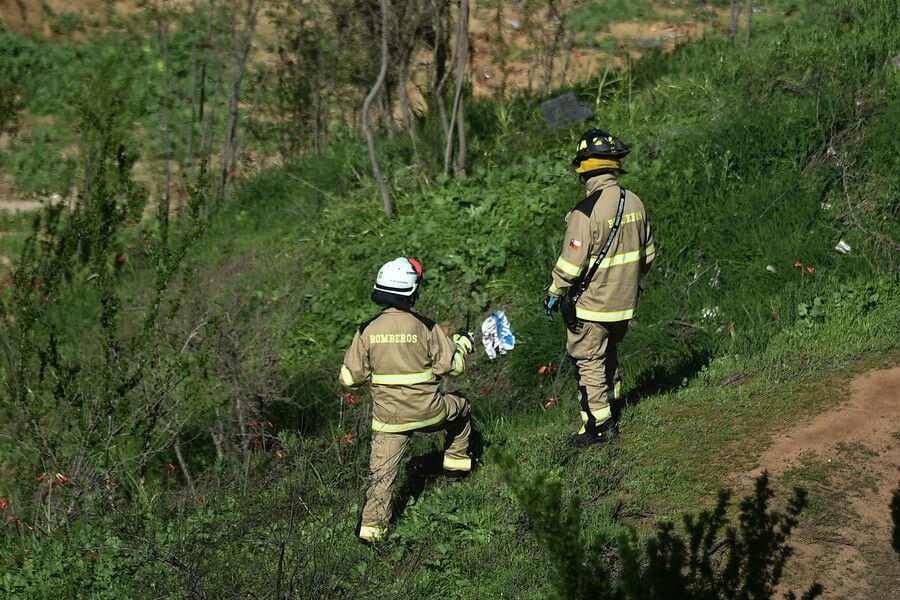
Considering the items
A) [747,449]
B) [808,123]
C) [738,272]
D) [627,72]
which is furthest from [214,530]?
[627,72]

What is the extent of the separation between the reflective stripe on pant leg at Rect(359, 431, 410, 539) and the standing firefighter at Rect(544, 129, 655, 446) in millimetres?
1222

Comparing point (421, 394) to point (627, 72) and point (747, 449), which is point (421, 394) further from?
point (627, 72)

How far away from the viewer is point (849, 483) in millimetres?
5637

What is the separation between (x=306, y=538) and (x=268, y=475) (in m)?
1.15

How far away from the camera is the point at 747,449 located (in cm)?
611

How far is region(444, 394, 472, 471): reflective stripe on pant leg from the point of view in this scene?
6102mm

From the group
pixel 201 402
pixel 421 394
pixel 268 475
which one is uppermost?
pixel 421 394

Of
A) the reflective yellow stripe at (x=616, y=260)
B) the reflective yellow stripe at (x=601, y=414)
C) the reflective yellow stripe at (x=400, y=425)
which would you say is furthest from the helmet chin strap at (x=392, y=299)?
the reflective yellow stripe at (x=601, y=414)

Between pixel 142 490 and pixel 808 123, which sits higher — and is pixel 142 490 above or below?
below

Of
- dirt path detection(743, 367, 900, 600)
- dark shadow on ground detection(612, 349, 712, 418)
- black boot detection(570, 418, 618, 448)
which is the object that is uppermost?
dirt path detection(743, 367, 900, 600)

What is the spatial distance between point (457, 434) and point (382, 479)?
686mm

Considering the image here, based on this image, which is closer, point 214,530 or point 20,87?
point 214,530

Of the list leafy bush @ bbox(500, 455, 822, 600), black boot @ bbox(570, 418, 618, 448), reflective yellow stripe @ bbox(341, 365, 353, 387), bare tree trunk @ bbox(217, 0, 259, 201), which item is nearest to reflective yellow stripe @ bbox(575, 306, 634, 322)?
black boot @ bbox(570, 418, 618, 448)

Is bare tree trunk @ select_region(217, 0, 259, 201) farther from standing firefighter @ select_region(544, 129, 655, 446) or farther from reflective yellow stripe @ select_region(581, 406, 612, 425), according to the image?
reflective yellow stripe @ select_region(581, 406, 612, 425)
